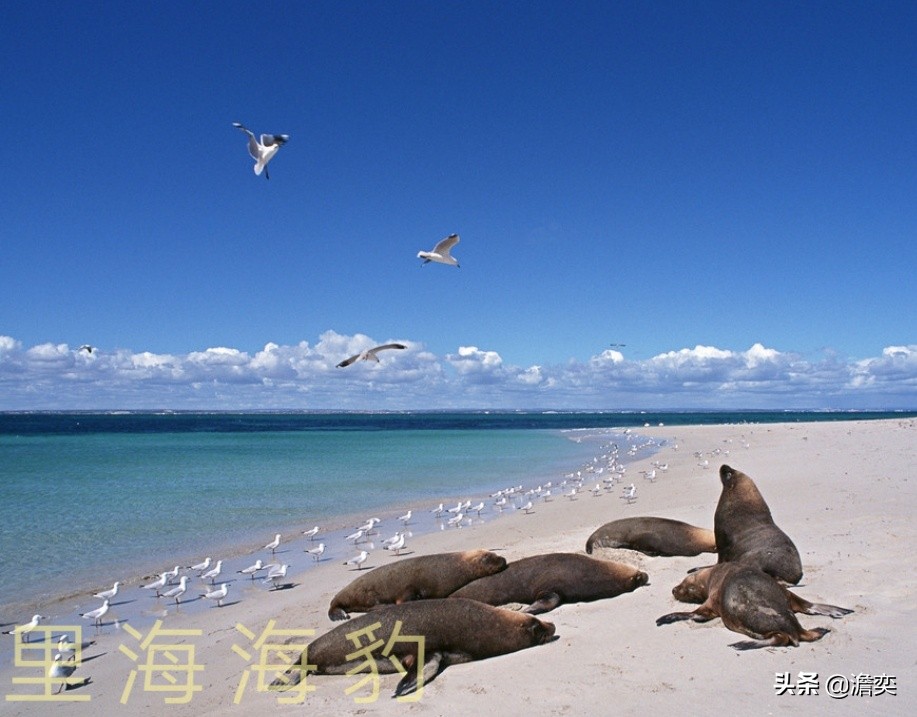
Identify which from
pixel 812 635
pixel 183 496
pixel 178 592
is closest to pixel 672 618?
pixel 812 635

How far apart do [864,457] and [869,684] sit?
80.8 ft

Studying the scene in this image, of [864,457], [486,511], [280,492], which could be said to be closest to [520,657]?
[486,511]

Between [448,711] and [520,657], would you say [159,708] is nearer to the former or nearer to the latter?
[448,711]

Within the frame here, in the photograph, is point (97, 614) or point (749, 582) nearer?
point (749, 582)

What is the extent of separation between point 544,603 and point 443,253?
5605 millimetres

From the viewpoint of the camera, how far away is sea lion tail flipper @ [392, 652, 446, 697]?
20.2ft

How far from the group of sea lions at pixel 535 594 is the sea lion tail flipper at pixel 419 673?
0.01 metres

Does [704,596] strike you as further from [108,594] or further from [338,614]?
[108,594]

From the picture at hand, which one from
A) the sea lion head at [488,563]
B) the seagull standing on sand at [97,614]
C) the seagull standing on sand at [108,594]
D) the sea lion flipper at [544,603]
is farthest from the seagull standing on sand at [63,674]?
the sea lion flipper at [544,603]

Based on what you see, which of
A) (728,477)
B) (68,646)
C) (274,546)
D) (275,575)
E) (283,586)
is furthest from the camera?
(274,546)

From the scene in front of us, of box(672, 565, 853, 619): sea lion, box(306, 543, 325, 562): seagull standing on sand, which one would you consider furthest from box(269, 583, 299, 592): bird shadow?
box(672, 565, 853, 619): sea lion

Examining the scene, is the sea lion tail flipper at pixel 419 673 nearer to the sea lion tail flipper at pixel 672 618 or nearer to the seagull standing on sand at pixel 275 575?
the sea lion tail flipper at pixel 672 618

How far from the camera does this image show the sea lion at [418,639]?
6.82 meters

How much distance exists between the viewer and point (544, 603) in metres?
8.45
